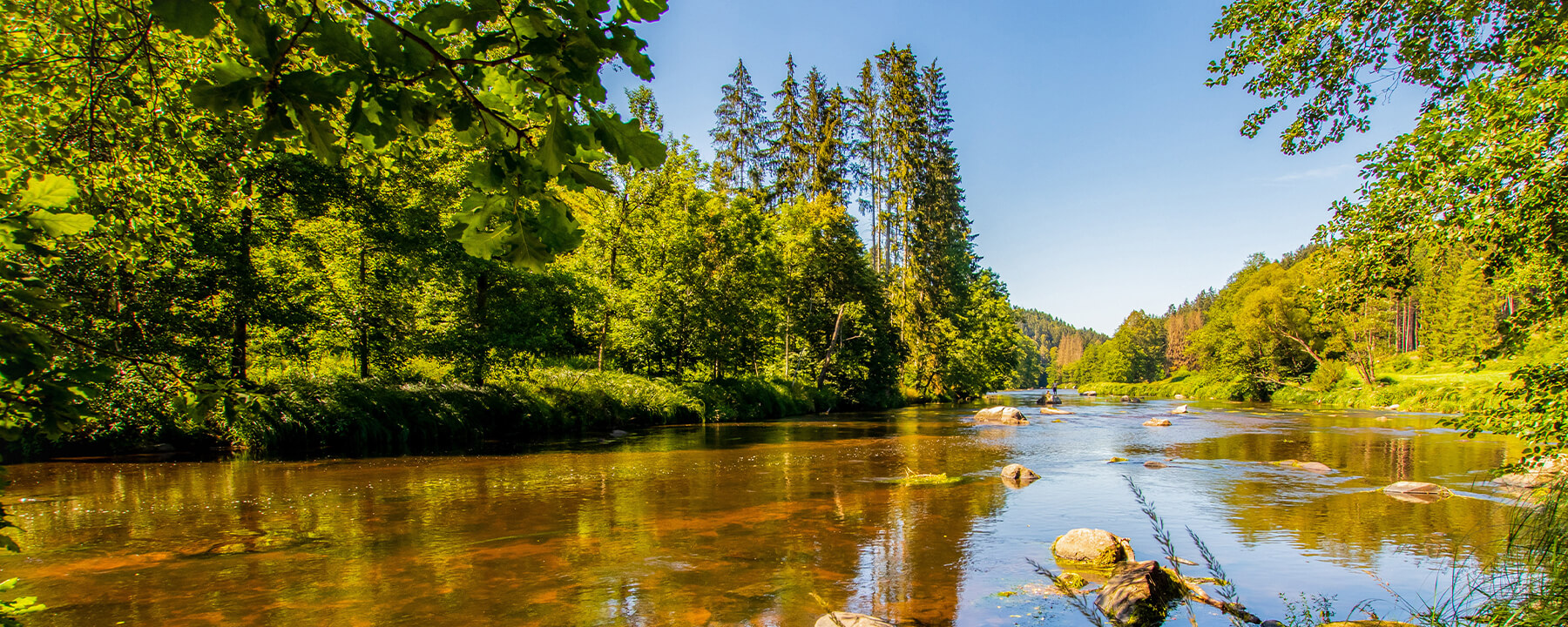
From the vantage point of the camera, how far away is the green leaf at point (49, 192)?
2486 millimetres

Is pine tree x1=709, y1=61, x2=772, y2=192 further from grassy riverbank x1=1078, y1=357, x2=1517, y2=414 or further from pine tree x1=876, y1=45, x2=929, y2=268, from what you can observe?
grassy riverbank x1=1078, y1=357, x2=1517, y2=414

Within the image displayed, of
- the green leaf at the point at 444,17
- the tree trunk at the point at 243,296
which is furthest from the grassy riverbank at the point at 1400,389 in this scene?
the tree trunk at the point at 243,296

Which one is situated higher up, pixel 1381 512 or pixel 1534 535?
pixel 1534 535

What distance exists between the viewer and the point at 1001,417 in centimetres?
2819

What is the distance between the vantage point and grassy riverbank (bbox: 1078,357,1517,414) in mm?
28922

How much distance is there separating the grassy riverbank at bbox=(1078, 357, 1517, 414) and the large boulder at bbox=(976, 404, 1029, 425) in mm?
13001

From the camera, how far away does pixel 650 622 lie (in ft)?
19.4

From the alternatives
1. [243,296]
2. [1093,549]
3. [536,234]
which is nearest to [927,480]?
[1093,549]

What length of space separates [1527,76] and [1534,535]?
4053 millimetres

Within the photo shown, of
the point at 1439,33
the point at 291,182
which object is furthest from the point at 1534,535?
the point at 291,182

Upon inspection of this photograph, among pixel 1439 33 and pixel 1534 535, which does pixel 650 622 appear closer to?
pixel 1534 535

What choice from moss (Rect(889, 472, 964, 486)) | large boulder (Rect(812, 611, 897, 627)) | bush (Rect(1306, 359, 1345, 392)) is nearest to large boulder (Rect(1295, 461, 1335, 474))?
moss (Rect(889, 472, 964, 486))

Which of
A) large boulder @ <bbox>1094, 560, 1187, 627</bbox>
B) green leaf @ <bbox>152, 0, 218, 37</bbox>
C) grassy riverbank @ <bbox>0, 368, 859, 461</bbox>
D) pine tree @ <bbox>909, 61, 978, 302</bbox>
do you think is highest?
pine tree @ <bbox>909, 61, 978, 302</bbox>

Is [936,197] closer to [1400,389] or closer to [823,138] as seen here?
[823,138]
